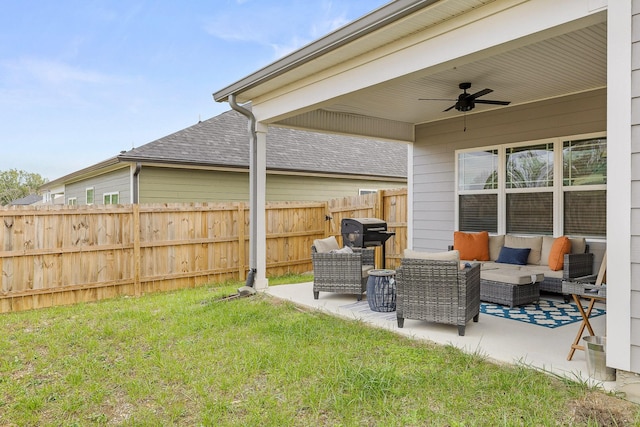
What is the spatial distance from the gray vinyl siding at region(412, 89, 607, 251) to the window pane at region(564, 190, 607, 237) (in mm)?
917

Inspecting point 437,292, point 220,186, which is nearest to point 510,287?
point 437,292

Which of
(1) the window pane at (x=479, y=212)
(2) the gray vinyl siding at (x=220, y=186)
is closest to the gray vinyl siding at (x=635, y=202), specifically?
(1) the window pane at (x=479, y=212)

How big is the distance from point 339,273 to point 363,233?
2.99 feet

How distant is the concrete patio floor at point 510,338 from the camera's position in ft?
11.3

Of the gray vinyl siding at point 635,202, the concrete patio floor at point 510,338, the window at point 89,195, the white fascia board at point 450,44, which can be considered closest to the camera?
the gray vinyl siding at point 635,202

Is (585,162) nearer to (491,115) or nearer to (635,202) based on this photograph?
(491,115)

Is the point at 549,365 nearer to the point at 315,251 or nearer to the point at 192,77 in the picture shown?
the point at 315,251

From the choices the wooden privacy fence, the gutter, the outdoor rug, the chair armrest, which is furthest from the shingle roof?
the chair armrest

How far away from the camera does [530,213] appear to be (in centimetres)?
674

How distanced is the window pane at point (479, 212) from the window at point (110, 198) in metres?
7.85

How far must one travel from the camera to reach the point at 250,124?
6695 mm

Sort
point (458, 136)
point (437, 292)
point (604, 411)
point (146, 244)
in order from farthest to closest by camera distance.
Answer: point (458, 136) < point (146, 244) < point (437, 292) < point (604, 411)

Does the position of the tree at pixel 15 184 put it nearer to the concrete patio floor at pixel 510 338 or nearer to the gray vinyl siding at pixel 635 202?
the concrete patio floor at pixel 510 338

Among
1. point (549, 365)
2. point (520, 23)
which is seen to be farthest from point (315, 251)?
point (520, 23)
